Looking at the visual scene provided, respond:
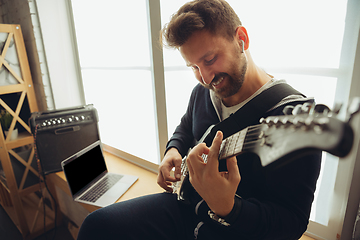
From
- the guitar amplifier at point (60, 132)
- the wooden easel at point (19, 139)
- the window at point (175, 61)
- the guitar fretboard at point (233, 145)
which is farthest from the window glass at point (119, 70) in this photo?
the guitar fretboard at point (233, 145)

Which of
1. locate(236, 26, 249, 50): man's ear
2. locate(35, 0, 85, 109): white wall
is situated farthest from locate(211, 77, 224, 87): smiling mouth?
locate(35, 0, 85, 109): white wall

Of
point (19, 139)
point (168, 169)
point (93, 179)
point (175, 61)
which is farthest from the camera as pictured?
point (19, 139)

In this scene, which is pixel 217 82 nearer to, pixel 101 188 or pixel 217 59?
pixel 217 59

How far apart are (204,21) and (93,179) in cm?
116

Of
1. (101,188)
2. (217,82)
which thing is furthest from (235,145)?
(101,188)

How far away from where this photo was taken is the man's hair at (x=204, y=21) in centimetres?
68

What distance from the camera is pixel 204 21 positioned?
686 mm

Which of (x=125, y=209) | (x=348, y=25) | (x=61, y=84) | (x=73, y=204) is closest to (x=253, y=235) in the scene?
(x=125, y=209)

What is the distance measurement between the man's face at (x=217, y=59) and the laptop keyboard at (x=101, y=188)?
36.1 inches

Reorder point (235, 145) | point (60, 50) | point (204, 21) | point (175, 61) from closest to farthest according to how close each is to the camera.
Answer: point (235, 145)
point (204, 21)
point (175, 61)
point (60, 50)

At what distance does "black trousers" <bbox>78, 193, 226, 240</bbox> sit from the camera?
0.76 meters

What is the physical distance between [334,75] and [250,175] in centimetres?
49

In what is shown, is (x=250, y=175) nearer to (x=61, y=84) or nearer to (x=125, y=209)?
(x=125, y=209)

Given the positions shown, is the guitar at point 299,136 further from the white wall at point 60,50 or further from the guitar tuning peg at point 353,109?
the white wall at point 60,50
